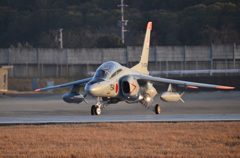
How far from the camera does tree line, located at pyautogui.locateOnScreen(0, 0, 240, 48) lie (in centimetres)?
7256

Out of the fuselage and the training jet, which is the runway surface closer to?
the training jet

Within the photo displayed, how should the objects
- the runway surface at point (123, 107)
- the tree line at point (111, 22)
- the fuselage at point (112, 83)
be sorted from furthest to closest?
the tree line at point (111, 22), the runway surface at point (123, 107), the fuselage at point (112, 83)

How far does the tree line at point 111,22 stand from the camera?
72562 millimetres

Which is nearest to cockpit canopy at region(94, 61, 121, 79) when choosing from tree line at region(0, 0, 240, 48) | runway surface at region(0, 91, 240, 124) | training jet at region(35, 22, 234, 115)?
training jet at region(35, 22, 234, 115)

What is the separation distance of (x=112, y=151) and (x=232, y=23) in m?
64.7

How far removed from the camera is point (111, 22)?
79.2m

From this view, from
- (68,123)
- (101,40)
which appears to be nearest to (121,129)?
(68,123)

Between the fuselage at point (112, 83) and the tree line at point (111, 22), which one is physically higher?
the tree line at point (111, 22)

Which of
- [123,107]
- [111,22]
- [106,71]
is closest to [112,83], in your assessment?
[106,71]

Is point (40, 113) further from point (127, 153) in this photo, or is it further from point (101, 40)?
point (101, 40)

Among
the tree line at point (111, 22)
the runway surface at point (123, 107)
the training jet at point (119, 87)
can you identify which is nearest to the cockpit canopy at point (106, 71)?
the training jet at point (119, 87)

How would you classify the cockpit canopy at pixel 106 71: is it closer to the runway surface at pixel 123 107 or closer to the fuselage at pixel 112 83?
the fuselage at pixel 112 83

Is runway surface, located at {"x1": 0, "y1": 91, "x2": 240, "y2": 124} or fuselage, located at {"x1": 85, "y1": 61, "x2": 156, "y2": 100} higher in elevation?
fuselage, located at {"x1": 85, "y1": 61, "x2": 156, "y2": 100}

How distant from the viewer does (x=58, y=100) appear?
30781mm
